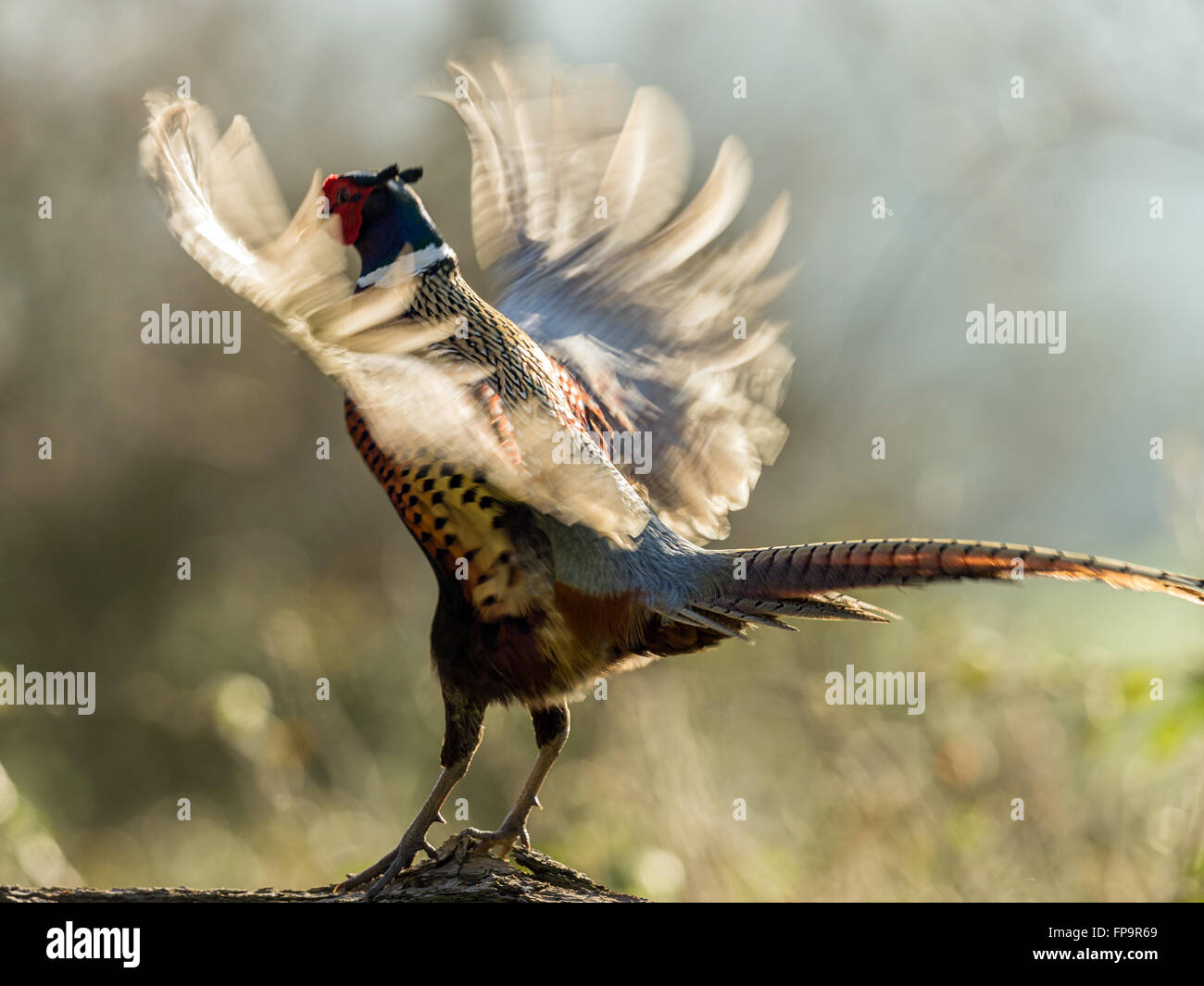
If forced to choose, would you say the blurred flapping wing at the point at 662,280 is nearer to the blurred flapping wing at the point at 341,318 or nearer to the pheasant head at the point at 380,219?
the pheasant head at the point at 380,219

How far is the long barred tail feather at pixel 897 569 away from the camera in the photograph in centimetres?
282

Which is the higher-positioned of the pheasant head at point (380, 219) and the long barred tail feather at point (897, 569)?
the pheasant head at point (380, 219)

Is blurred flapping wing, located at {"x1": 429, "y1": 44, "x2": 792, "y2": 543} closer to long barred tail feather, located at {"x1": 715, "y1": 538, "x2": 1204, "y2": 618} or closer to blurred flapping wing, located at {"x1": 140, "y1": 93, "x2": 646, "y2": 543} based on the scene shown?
blurred flapping wing, located at {"x1": 140, "y1": 93, "x2": 646, "y2": 543}

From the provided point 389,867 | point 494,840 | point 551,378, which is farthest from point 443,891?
point 551,378

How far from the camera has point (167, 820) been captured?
8469mm

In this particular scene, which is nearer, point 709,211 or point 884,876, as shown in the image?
point 709,211

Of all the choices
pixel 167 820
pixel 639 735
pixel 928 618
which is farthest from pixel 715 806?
pixel 167 820

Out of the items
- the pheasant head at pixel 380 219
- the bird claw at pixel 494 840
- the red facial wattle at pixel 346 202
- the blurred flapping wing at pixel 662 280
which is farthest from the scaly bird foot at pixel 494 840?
the red facial wattle at pixel 346 202

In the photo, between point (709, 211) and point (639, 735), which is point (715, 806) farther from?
point (709, 211)

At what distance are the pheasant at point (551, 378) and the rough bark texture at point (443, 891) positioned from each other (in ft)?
0.35

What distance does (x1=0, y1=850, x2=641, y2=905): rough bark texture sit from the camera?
11.1 ft

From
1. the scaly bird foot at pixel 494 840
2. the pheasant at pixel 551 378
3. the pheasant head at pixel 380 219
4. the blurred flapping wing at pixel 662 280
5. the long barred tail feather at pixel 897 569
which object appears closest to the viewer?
the long barred tail feather at pixel 897 569
